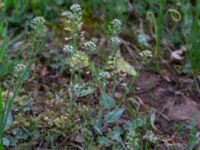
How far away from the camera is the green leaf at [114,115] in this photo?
2.08 meters

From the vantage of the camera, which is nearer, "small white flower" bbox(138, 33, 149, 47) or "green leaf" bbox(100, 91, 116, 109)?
"green leaf" bbox(100, 91, 116, 109)

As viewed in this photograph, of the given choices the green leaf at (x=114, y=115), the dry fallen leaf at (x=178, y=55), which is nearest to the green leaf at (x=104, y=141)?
the green leaf at (x=114, y=115)

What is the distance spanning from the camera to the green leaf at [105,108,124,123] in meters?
2.08

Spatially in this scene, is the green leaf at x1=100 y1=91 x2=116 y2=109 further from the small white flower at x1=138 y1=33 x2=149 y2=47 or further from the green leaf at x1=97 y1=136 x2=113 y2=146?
the small white flower at x1=138 y1=33 x2=149 y2=47

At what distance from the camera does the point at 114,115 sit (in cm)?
209

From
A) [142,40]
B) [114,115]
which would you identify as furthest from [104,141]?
[142,40]

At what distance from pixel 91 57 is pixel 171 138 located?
0.65 meters

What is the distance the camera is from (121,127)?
7.18 ft

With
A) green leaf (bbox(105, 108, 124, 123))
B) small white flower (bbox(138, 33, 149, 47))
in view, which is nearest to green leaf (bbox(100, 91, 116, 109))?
green leaf (bbox(105, 108, 124, 123))

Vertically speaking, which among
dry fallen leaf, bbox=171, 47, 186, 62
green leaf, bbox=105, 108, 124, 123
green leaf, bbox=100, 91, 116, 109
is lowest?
green leaf, bbox=105, 108, 124, 123

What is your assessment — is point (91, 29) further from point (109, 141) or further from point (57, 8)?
point (109, 141)

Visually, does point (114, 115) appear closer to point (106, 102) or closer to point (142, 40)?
point (106, 102)

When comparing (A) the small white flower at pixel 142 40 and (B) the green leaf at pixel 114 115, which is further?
(A) the small white flower at pixel 142 40

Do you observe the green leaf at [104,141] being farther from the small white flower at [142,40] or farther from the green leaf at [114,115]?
the small white flower at [142,40]
